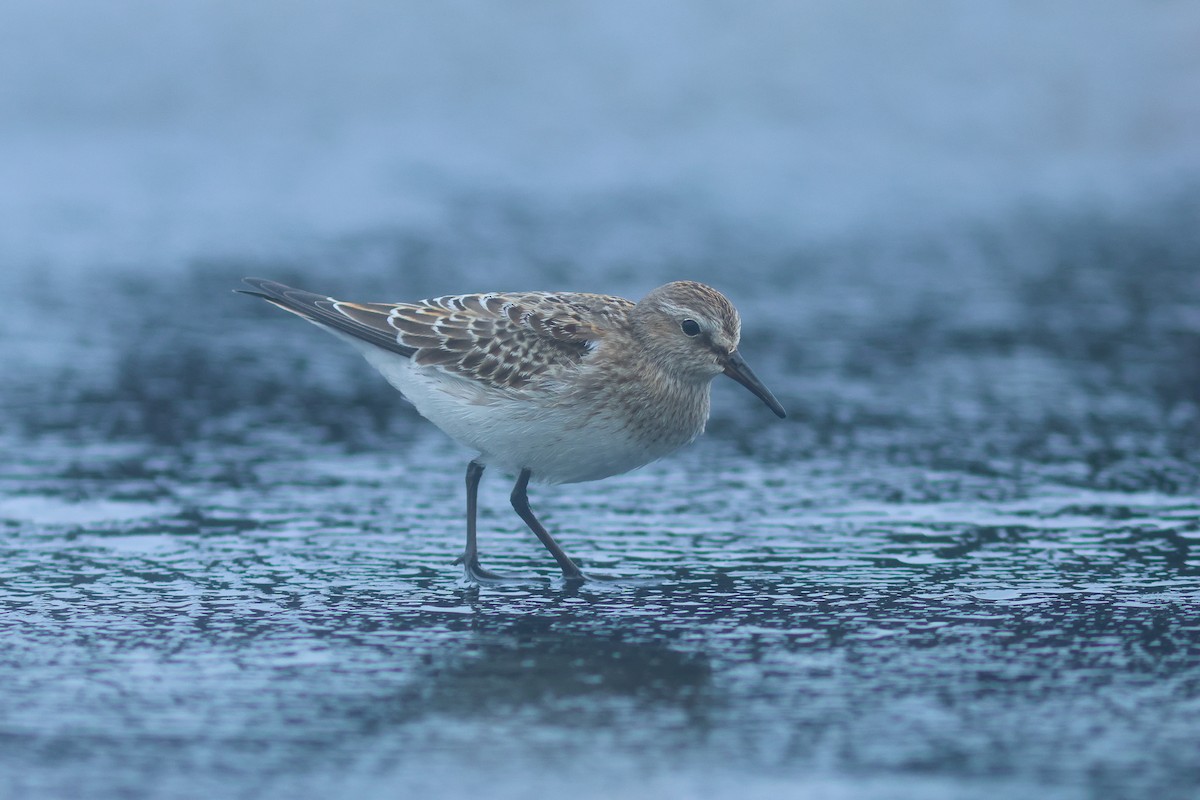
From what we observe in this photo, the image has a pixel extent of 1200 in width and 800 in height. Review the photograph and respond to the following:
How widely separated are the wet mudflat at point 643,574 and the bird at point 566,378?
420 millimetres

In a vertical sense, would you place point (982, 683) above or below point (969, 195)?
below

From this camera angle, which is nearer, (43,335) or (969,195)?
(43,335)

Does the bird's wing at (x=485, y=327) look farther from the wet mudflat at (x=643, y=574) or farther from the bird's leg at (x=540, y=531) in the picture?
the wet mudflat at (x=643, y=574)

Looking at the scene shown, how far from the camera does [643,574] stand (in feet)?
20.4

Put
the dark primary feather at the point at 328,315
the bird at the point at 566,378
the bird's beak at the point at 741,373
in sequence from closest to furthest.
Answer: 1. the bird at the point at 566,378
2. the bird's beak at the point at 741,373
3. the dark primary feather at the point at 328,315

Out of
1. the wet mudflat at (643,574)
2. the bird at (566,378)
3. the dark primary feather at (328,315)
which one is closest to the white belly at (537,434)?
the bird at (566,378)

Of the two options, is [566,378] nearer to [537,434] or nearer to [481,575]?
[537,434]

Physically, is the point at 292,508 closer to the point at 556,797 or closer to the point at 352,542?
the point at 352,542

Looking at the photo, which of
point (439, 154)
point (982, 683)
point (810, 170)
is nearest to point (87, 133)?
point (439, 154)

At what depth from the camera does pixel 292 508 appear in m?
7.17

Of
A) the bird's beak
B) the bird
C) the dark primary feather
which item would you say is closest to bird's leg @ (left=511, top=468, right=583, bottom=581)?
the bird

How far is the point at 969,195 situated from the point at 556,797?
1202 centimetres

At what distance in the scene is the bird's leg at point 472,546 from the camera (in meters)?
6.16

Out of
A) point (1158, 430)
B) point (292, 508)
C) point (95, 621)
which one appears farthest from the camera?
point (1158, 430)
